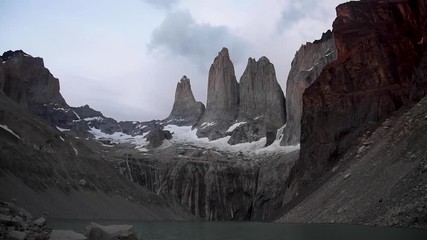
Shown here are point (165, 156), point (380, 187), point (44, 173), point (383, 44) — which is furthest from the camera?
Answer: point (165, 156)

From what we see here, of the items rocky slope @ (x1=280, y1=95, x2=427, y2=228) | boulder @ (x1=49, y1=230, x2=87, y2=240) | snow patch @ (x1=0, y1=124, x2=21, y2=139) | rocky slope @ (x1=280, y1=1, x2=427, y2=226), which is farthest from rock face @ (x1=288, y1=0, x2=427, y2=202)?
boulder @ (x1=49, y1=230, x2=87, y2=240)

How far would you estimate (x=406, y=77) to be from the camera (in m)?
85.1

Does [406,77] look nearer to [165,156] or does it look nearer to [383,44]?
[383,44]

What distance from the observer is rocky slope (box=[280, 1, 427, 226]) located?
84.6m

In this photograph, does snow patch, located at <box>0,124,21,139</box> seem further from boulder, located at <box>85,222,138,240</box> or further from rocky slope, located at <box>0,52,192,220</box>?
boulder, located at <box>85,222,138,240</box>

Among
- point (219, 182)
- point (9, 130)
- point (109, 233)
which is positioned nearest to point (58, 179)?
point (9, 130)

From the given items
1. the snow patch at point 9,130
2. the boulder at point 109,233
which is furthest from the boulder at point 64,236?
the snow patch at point 9,130

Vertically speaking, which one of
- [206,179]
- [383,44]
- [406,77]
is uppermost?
[383,44]

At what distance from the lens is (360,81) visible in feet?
303

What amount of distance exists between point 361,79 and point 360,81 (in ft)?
1.45

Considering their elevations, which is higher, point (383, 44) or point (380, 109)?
point (383, 44)

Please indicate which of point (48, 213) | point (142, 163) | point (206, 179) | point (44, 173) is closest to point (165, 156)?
point (142, 163)

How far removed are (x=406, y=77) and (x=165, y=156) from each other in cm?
11640

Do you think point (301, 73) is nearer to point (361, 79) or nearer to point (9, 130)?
point (361, 79)
